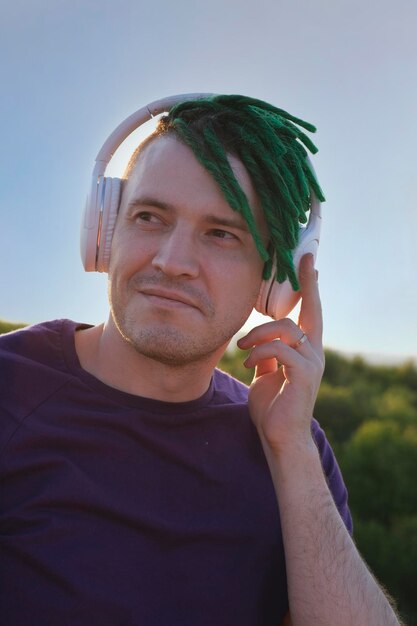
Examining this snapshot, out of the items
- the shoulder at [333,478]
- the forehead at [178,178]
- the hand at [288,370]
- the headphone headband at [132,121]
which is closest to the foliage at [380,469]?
the shoulder at [333,478]

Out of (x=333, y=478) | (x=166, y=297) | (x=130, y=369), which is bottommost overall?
(x=333, y=478)

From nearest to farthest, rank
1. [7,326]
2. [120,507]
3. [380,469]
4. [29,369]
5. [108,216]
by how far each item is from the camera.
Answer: [120,507] < [29,369] < [108,216] < [7,326] < [380,469]

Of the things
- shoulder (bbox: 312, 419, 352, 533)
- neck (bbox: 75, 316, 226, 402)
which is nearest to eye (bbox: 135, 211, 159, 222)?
neck (bbox: 75, 316, 226, 402)

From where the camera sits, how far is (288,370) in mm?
1844

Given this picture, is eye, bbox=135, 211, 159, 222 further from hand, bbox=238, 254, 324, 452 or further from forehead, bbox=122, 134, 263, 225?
hand, bbox=238, 254, 324, 452

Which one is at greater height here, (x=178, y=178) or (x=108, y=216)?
(x=178, y=178)

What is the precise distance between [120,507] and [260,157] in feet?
3.21

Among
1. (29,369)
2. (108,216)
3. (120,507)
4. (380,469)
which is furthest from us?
(380,469)

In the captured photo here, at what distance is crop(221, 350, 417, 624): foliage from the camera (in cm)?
334

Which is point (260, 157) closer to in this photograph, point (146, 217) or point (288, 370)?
point (146, 217)

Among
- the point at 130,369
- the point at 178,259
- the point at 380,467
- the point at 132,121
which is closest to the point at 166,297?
the point at 178,259

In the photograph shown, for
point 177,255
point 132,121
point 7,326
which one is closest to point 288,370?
point 177,255

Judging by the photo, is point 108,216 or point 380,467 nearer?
point 108,216

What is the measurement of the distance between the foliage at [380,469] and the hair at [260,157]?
6.81 feet
